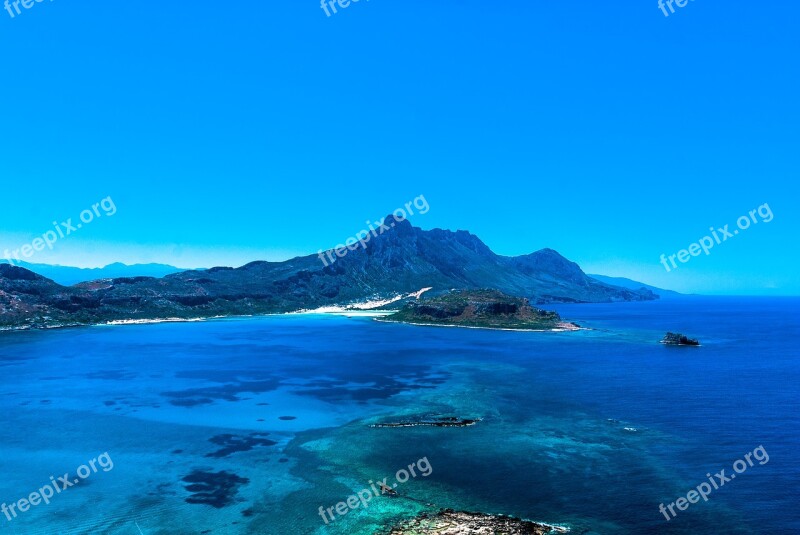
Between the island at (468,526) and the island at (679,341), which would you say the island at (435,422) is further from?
the island at (679,341)

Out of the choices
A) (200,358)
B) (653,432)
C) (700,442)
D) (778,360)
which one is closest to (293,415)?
(653,432)

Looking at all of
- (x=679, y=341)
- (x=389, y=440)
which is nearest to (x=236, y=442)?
(x=389, y=440)

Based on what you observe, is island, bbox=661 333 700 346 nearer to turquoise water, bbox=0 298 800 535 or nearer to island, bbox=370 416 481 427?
turquoise water, bbox=0 298 800 535

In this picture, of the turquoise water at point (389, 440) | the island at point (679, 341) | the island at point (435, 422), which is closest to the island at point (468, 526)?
the turquoise water at point (389, 440)

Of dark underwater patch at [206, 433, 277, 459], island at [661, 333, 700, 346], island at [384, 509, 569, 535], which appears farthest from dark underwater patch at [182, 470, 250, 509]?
island at [661, 333, 700, 346]

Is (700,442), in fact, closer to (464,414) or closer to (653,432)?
(653,432)
